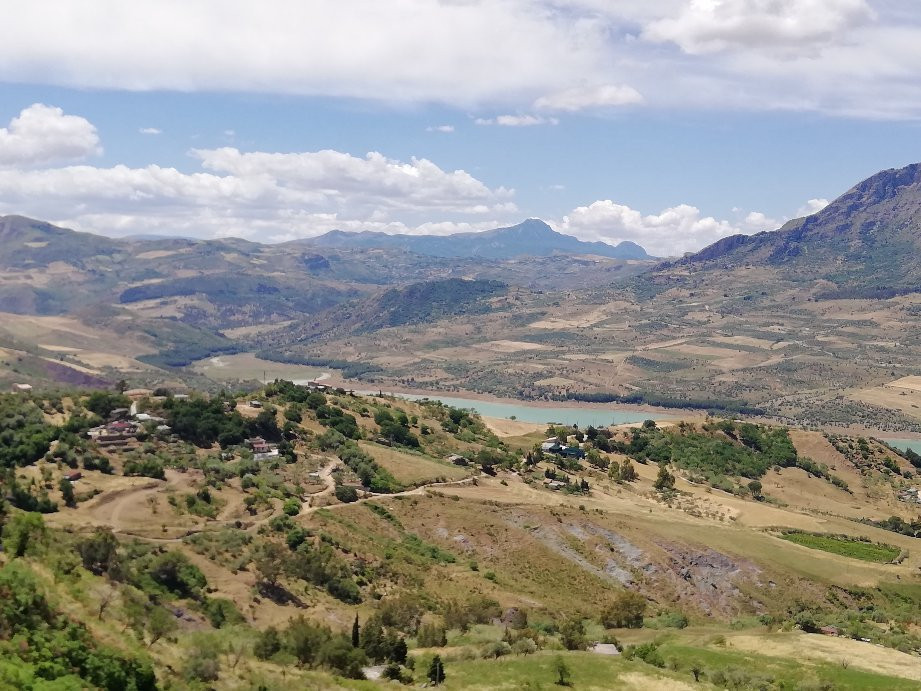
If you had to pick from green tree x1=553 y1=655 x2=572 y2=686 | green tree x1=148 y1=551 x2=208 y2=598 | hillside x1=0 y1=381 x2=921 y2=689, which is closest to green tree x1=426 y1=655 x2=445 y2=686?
hillside x1=0 y1=381 x2=921 y2=689

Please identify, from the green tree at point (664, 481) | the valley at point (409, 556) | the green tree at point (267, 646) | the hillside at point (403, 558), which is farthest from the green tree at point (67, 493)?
the green tree at point (664, 481)

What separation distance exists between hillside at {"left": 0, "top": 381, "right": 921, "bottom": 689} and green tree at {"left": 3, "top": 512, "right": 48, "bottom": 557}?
0.11m

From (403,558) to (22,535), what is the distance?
36811mm

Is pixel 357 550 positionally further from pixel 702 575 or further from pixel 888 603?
pixel 888 603

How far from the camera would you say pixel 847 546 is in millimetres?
85562

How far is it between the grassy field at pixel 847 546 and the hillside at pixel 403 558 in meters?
0.60

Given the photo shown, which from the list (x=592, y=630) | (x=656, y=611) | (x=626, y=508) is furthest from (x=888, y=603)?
(x=592, y=630)

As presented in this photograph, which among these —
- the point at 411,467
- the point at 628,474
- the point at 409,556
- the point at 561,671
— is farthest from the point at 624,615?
the point at 628,474

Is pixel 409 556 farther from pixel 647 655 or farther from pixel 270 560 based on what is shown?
pixel 647 655

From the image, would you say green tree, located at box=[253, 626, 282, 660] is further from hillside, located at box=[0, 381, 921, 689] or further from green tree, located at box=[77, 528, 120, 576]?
green tree, located at box=[77, 528, 120, 576]

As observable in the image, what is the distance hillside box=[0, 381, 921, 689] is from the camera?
32.0 meters

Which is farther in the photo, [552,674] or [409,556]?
[409,556]

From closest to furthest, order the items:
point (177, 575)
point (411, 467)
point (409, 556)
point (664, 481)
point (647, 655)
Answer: point (647, 655) < point (177, 575) < point (409, 556) < point (411, 467) < point (664, 481)

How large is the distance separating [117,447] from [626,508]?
5158cm
